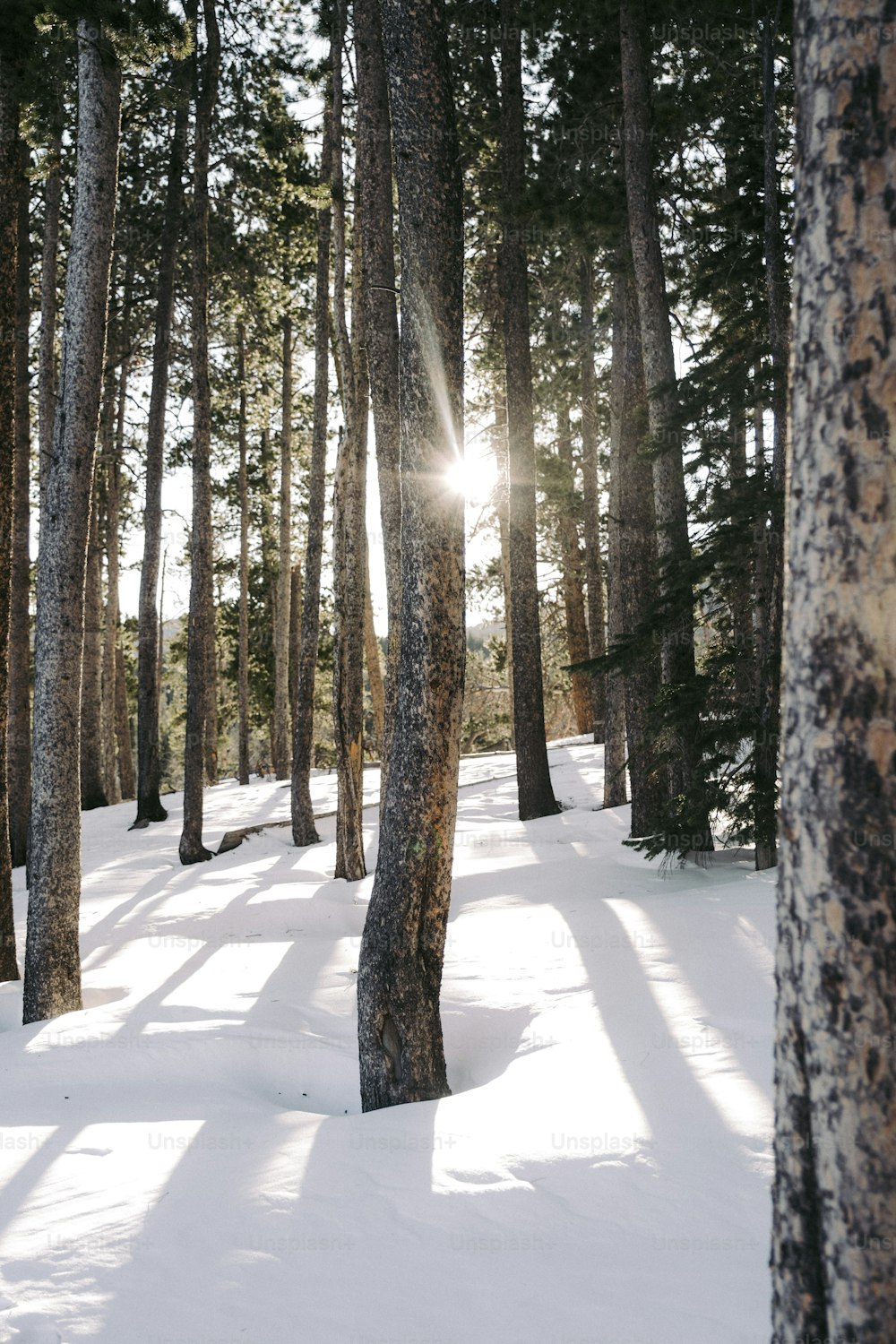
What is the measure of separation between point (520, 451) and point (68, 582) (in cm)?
691

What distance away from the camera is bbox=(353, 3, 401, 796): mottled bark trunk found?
8750 millimetres

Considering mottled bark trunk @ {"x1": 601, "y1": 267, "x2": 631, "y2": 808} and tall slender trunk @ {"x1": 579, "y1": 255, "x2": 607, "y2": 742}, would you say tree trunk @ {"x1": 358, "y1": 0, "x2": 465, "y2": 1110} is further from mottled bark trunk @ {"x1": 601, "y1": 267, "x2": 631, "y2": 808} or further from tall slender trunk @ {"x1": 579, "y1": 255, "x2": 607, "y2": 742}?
tall slender trunk @ {"x1": 579, "y1": 255, "x2": 607, "y2": 742}

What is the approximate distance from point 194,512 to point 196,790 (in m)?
3.94

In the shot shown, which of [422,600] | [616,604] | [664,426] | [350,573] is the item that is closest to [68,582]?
[422,600]

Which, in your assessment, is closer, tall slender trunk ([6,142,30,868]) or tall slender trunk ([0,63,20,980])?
tall slender trunk ([0,63,20,980])

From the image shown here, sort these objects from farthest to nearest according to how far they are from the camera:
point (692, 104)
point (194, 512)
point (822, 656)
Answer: point (194, 512), point (692, 104), point (822, 656)

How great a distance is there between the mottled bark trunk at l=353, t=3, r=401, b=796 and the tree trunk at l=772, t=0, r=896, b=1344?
6.86m

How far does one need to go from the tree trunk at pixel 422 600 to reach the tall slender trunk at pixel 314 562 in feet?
24.6

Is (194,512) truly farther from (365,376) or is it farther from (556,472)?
(556,472)

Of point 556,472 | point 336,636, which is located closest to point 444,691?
point 336,636

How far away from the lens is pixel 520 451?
11.6 meters

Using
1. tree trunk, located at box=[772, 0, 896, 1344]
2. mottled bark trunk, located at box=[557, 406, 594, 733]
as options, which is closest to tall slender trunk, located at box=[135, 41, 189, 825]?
mottled bark trunk, located at box=[557, 406, 594, 733]

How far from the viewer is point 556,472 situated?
18.6 m

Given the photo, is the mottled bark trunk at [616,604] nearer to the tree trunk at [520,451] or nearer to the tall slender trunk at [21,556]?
the tree trunk at [520,451]
